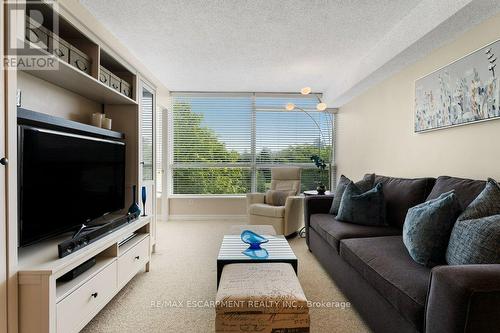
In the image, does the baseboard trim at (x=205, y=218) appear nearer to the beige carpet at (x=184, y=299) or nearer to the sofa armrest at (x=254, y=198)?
the sofa armrest at (x=254, y=198)

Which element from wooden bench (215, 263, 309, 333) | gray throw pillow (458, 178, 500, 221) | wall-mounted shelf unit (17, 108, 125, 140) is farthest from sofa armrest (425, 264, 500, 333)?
wall-mounted shelf unit (17, 108, 125, 140)

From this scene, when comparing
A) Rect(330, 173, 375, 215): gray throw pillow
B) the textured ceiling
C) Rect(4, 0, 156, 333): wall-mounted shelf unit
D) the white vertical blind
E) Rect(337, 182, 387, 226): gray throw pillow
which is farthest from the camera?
the white vertical blind

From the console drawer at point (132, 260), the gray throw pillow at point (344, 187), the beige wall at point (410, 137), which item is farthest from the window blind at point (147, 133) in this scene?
the beige wall at point (410, 137)

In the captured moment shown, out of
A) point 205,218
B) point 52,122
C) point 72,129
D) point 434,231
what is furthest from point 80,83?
point 205,218

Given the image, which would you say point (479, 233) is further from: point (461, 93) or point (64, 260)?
point (64, 260)

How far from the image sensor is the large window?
499cm

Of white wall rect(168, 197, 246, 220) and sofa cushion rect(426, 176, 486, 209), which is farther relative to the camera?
white wall rect(168, 197, 246, 220)

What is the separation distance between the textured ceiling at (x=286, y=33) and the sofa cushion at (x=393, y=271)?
171cm

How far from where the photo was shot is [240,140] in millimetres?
5055

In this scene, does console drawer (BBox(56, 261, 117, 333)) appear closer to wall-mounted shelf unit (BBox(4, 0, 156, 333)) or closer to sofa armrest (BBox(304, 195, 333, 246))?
wall-mounted shelf unit (BBox(4, 0, 156, 333))

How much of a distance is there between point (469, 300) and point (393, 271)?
1.67 ft

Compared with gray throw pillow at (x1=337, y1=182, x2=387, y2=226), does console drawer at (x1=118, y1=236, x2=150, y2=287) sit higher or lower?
lower

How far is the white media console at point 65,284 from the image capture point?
4.29 ft

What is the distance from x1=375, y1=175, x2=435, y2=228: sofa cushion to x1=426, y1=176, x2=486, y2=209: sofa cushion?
22 cm
